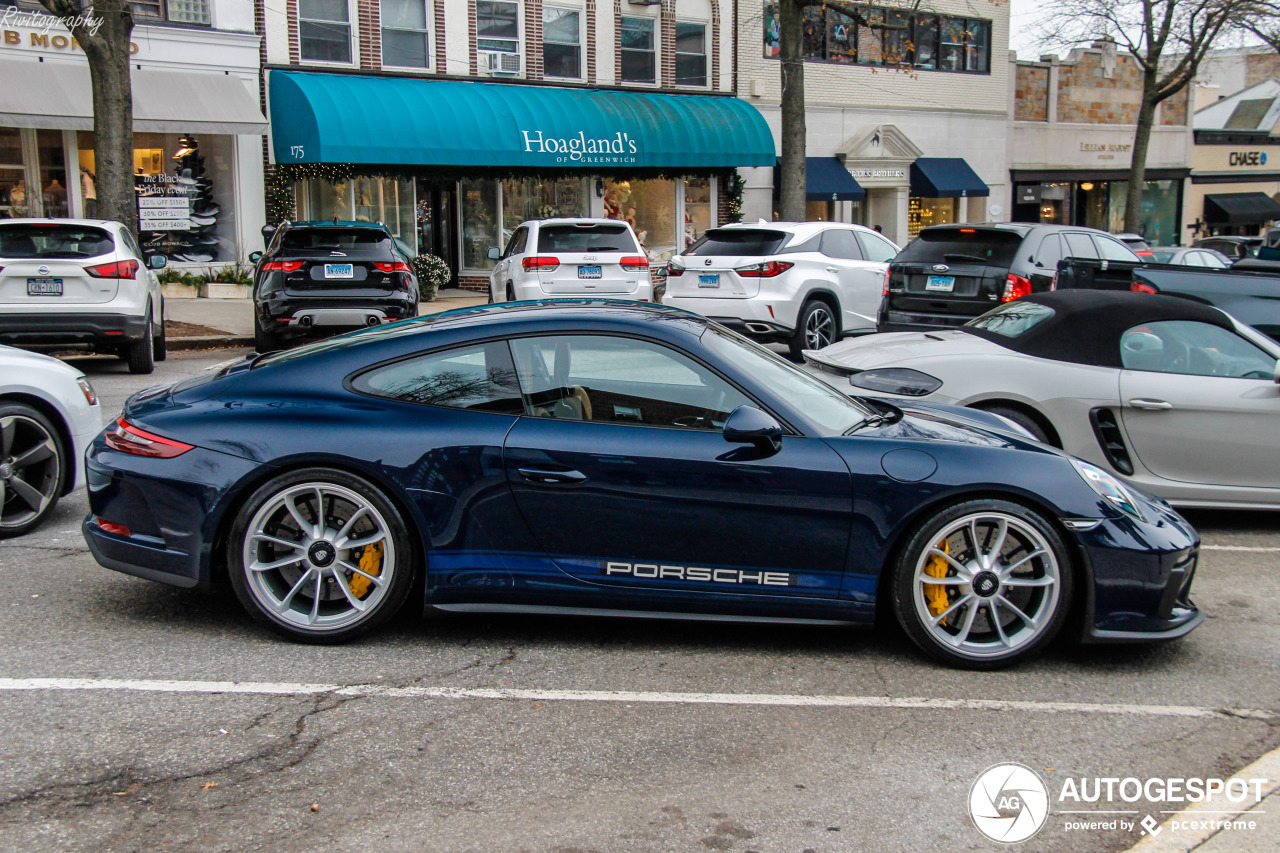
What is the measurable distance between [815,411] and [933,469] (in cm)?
54

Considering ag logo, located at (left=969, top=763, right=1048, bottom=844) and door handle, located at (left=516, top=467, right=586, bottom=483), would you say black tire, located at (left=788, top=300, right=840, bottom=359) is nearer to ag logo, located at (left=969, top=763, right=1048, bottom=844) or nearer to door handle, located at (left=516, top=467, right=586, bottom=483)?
door handle, located at (left=516, top=467, right=586, bottom=483)

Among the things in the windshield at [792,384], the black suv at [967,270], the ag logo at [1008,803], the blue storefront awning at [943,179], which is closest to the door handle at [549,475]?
the windshield at [792,384]

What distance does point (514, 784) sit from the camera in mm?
3578

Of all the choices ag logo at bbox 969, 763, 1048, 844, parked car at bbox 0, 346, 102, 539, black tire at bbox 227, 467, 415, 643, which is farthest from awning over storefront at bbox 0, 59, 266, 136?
ag logo at bbox 969, 763, 1048, 844

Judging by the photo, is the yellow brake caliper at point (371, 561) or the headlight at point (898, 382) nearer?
the yellow brake caliper at point (371, 561)

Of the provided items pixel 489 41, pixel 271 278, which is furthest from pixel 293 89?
pixel 271 278

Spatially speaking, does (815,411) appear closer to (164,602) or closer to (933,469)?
(933,469)

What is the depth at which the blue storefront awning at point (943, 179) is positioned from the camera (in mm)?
33812

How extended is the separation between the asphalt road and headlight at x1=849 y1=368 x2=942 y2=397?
2034 millimetres

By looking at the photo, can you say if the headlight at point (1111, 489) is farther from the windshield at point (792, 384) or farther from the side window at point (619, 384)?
the side window at point (619, 384)

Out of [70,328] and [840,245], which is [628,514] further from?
[840,245]

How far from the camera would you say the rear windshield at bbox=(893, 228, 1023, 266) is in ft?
40.0

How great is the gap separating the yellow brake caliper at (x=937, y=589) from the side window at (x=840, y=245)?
1030 cm

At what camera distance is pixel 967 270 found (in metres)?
12.2
